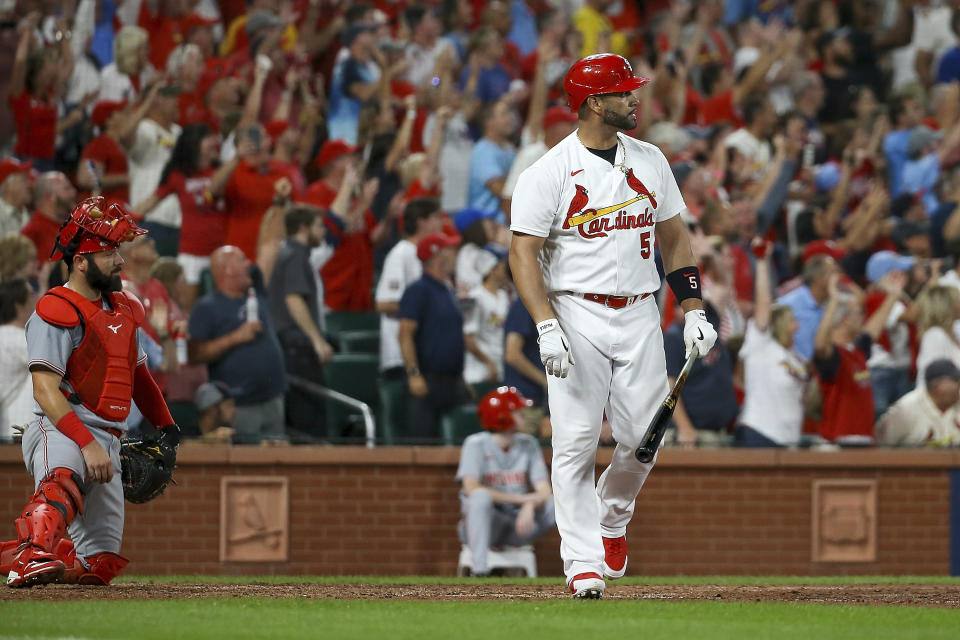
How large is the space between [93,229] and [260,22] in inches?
298

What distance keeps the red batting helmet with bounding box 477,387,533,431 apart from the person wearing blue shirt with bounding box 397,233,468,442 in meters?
0.67

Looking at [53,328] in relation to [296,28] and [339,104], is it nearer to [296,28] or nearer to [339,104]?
[339,104]

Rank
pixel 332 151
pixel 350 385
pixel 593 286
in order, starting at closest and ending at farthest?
pixel 593 286
pixel 350 385
pixel 332 151

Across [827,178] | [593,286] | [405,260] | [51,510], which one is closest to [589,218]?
[593,286]

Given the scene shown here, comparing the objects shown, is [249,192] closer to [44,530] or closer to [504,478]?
[504,478]

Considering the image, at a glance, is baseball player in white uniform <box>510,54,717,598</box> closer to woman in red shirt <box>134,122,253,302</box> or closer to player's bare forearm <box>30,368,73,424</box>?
player's bare forearm <box>30,368,73,424</box>

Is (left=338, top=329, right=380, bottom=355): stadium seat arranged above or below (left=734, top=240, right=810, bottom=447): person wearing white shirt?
above

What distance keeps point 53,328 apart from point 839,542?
652 cm

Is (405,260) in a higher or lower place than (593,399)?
higher

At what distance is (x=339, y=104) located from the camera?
1434 centimetres

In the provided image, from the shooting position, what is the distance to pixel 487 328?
11852mm

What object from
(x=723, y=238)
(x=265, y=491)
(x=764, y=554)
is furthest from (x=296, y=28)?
(x=764, y=554)

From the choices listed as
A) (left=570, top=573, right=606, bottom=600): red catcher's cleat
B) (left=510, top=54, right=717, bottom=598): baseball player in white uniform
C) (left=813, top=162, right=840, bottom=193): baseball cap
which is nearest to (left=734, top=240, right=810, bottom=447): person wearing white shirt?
(left=813, top=162, right=840, bottom=193): baseball cap

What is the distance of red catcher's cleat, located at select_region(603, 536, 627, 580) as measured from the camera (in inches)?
288
